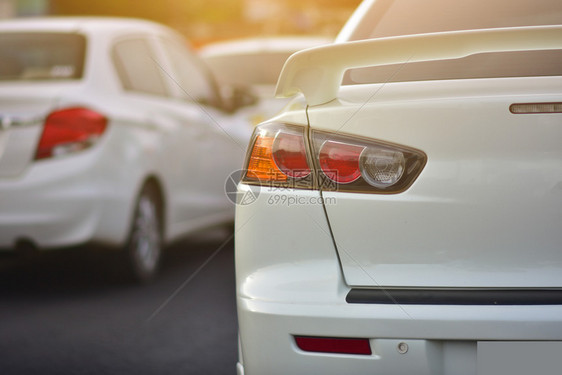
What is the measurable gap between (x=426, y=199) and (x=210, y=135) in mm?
4387

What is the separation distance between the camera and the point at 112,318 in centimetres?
480

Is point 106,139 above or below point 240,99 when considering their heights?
above

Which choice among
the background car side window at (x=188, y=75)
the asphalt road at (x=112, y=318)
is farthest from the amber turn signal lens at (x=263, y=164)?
the background car side window at (x=188, y=75)

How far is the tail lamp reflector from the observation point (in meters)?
2.40

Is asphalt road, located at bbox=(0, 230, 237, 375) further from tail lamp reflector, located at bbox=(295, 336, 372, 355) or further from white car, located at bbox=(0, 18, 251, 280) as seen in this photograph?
tail lamp reflector, located at bbox=(295, 336, 372, 355)

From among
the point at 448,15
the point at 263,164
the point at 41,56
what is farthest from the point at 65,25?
Answer: the point at 263,164

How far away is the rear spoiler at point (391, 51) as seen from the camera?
244cm

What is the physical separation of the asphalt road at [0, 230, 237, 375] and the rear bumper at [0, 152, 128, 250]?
0.30 metres

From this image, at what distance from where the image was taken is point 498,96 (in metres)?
2.39

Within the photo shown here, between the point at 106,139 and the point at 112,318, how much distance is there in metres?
0.97

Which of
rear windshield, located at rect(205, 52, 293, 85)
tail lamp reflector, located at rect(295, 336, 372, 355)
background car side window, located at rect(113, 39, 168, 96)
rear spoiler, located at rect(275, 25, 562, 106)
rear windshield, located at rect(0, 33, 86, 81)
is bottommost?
rear windshield, located at rect(205, 52, 293, 85)

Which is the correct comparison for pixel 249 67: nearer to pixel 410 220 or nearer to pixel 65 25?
pixel 65 25

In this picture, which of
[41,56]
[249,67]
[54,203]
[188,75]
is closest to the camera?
[54,203]

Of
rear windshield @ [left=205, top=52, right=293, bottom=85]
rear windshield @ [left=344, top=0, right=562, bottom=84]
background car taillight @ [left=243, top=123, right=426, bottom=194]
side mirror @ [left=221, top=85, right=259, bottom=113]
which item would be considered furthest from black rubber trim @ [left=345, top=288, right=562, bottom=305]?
rear windshield @ [left=205, top=52, right=293, bottom=85]
